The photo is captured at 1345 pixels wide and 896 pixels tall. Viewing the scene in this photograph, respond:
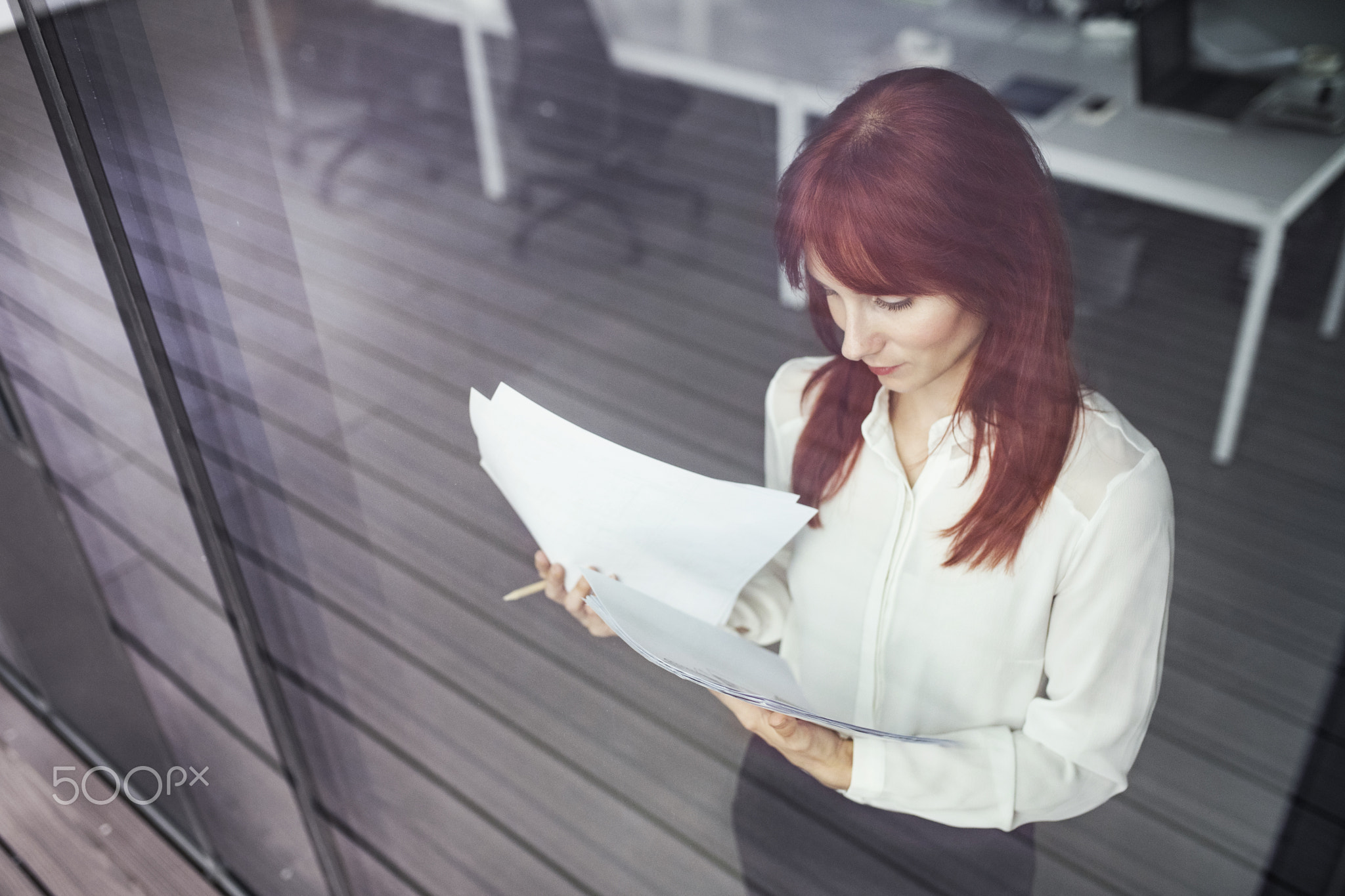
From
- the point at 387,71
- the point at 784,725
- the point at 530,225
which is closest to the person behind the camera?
the point at 784,725

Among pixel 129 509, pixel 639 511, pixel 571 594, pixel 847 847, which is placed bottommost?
pixel 129 509

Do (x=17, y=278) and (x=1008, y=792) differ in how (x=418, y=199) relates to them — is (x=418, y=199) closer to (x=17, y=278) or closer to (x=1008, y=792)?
(x=17, y=278)

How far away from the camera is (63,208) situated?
0.83 m

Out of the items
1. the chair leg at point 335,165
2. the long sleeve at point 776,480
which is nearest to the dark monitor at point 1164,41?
the long sleeve at point 776,480

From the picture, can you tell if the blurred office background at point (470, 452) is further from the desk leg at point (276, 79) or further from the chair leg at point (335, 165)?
the desk leg at point (276, 79)

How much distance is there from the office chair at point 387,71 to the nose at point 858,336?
2233 millimetres

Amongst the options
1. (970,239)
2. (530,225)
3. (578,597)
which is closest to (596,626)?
(578,597)

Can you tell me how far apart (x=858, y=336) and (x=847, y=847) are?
333mm

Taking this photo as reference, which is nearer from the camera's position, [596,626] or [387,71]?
[596,626]

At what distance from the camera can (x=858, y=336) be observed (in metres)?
0.45

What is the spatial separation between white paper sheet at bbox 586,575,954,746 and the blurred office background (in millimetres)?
49

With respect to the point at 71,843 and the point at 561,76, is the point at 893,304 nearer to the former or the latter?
the point at 71,843

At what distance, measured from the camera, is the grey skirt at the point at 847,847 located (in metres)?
0.55

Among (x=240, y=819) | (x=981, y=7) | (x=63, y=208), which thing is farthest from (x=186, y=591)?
(x=981, y=7)
